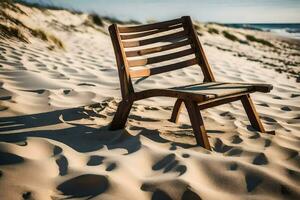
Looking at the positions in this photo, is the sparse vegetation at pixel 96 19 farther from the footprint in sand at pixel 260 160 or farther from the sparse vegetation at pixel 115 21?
the footprint in sand at pixel 260 160

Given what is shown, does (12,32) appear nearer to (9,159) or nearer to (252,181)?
(9,159)

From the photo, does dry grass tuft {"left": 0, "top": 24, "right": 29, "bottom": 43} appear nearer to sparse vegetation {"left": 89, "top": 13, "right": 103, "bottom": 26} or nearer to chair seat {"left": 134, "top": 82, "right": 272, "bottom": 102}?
chair seat {"left": 134, "top": 82, "right": 272, "bottom": 102}

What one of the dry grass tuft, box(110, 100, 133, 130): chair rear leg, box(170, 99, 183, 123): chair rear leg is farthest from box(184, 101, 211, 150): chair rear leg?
the dry grass tuft

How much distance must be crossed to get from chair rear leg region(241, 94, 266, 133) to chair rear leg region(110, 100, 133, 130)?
1.05m

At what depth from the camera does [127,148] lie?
2574 millimetres

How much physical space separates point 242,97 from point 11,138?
201cm

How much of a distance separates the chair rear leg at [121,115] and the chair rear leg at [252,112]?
3.45 feet

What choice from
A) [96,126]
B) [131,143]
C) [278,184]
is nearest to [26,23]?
[96,126]

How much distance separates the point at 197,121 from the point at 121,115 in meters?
0.72

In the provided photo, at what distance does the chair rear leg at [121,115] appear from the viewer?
2895 millimetres

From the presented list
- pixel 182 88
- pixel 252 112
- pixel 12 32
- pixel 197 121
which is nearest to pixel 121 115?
pixel 182 88

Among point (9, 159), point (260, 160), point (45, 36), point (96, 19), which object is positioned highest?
point (96, 19)

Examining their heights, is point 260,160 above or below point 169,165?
below

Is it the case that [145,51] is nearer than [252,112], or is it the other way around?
[252,112]
